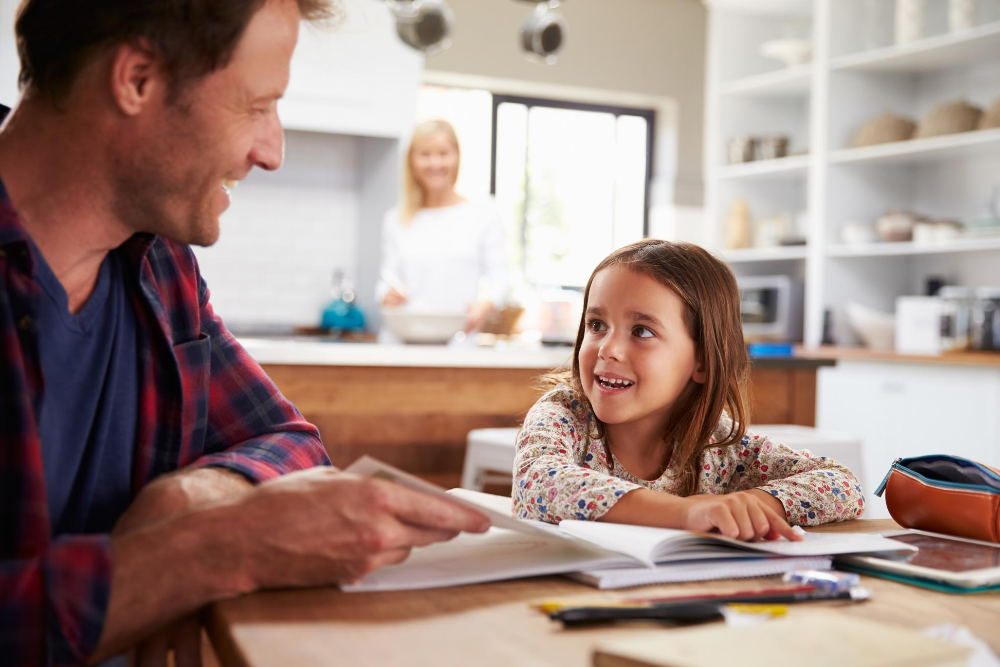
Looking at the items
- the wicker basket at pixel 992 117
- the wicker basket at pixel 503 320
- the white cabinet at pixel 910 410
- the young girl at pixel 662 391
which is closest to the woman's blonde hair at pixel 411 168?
the wicker basket at pixel 503 320

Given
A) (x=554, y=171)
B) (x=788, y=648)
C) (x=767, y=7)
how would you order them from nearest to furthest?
(x=788, y=648) → (x=767, y=7) → (x=554, y=171)

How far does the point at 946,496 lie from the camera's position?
1049 millimetres

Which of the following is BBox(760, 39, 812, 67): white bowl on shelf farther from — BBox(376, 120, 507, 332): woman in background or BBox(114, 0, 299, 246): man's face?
BBox(114, 0, 299, 246): man's face

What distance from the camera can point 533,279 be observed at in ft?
20.1

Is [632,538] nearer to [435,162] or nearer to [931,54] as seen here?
[435,162]

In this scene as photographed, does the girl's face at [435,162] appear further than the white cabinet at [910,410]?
Yes

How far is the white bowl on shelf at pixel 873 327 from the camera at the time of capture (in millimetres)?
4852

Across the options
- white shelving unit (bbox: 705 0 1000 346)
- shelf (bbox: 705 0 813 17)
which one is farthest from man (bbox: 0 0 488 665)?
shelf (bbox: 705 0 813 17)

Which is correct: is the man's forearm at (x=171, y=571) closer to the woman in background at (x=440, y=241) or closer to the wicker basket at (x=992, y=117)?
the woman in background at (x=440, y=241)

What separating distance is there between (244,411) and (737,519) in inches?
21.7

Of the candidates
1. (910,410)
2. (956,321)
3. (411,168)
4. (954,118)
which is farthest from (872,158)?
(411,168)

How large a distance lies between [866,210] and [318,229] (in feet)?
9.62

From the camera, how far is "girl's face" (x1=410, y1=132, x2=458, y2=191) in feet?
13.5

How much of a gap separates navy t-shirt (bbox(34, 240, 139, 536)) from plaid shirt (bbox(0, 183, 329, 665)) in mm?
15
